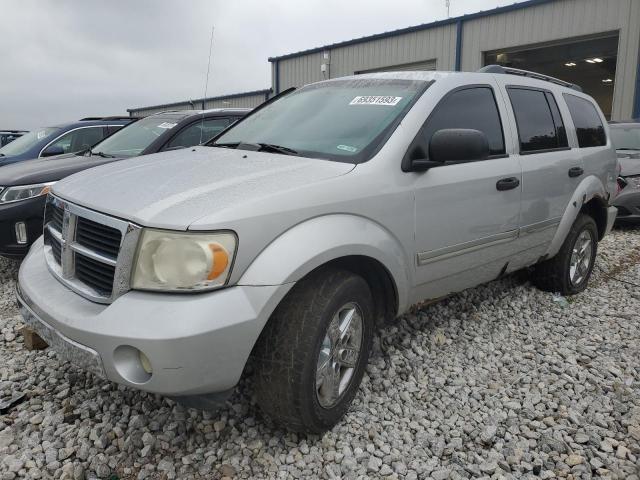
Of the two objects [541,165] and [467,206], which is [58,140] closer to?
[467,206]

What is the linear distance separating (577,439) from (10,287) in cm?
447

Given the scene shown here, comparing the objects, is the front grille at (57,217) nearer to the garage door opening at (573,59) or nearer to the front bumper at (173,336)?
the front bumper at (173,336)

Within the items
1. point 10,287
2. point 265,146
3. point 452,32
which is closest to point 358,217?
point 265,146

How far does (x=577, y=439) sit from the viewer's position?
2451mm

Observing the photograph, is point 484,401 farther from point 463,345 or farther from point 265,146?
point 265,146

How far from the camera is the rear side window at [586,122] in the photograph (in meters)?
4.28

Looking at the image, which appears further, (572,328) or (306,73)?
(306,73)

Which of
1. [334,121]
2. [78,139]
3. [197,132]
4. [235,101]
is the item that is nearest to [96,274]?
[334,121]

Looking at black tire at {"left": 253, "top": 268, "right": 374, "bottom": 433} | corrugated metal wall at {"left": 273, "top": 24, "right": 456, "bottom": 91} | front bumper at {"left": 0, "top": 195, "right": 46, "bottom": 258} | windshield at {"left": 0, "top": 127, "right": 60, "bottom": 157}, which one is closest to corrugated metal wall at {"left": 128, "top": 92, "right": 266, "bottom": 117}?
corrugated metal wall at {"left": 273, "top": 24, "right": 456, "bottom": 91}

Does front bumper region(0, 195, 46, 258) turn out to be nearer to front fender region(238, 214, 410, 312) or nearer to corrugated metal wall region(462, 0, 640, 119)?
front fender region(238, 214, 410, 312)

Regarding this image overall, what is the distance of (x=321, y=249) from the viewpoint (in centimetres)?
Result: 216

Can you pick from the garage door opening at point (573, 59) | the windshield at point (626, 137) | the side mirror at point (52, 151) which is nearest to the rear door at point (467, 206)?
the side mirror at point (52, 151)

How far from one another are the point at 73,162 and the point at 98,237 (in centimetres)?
322

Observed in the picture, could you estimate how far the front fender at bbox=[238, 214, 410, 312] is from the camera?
202 centimetres
